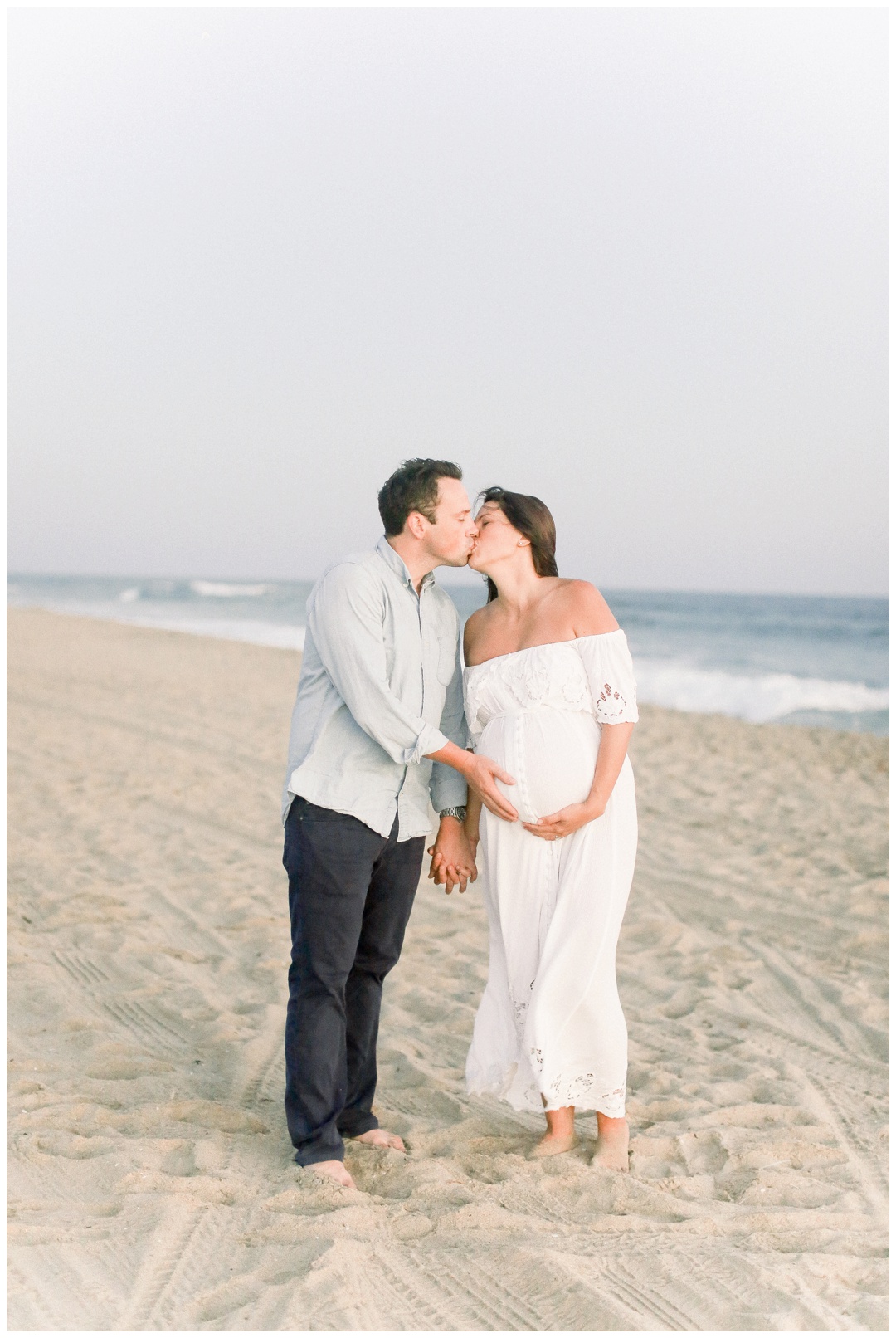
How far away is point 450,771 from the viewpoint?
342 centimetres

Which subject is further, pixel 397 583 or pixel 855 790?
pixel 855 790

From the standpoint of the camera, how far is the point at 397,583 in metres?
3.19

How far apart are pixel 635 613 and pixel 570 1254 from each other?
39.4 metres

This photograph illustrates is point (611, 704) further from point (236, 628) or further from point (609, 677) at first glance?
point (236, 628)

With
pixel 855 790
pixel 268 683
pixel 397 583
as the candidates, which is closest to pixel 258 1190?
pixel 397 583

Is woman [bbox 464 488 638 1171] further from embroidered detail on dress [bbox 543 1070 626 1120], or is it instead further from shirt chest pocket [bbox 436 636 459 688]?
shirt chest pocket [bbox 436 636 459 688]

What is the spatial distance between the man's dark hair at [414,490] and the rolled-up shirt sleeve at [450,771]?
0.47m

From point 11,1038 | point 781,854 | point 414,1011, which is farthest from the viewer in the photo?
point 781,854

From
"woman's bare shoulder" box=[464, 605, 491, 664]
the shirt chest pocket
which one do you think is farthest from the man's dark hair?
"woman's bare shoulder" box=[464, 605, 491, 664]

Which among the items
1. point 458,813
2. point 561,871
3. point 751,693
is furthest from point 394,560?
point 751,693

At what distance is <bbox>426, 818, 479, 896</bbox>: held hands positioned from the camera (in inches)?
138

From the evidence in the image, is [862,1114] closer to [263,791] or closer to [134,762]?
[263,791]

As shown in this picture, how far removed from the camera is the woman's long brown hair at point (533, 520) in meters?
3.39

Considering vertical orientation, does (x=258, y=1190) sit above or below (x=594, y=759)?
below
